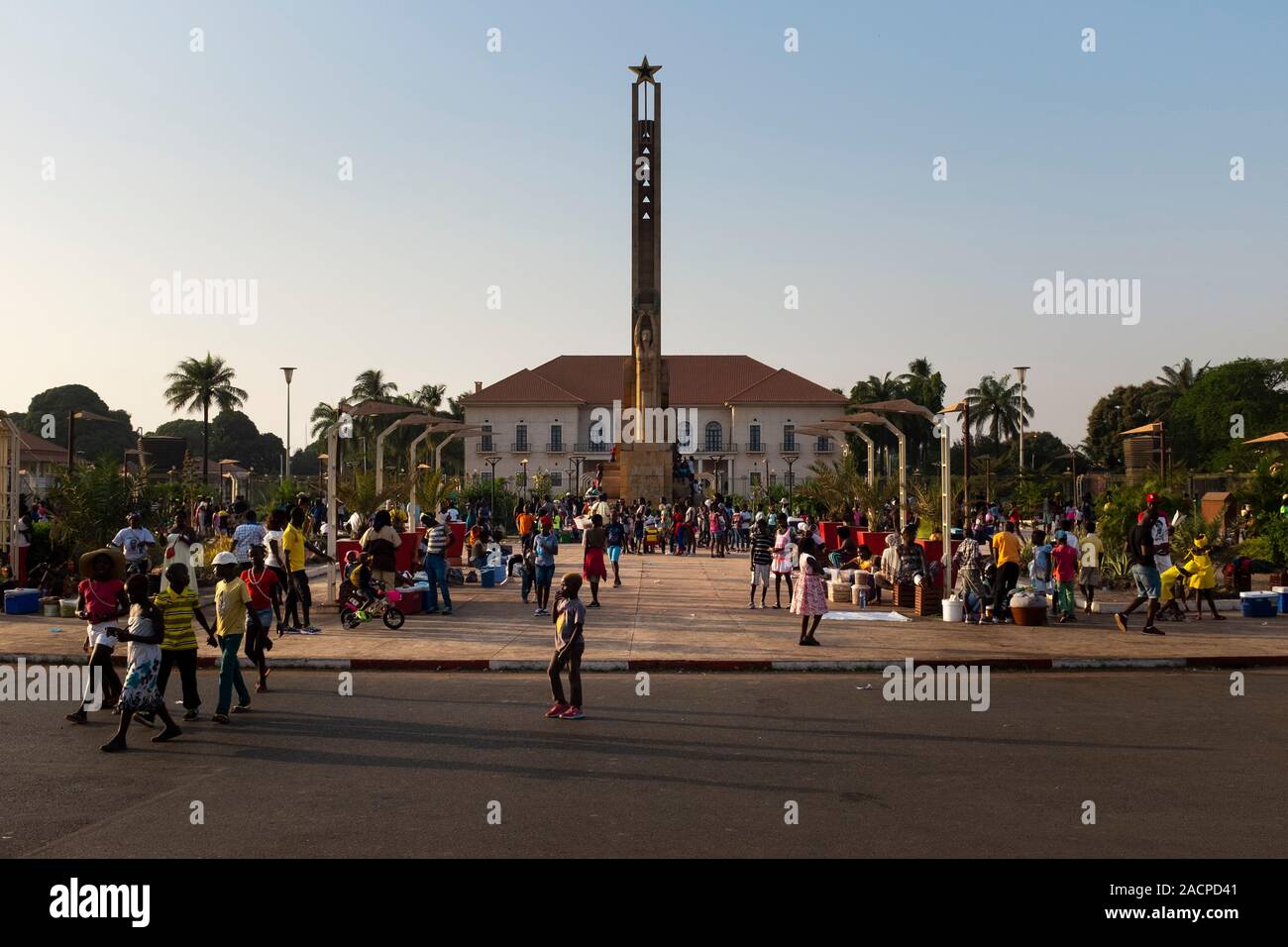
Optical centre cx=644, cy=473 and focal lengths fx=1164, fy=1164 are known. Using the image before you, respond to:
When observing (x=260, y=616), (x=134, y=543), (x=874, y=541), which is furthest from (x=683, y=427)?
(x=260, y=616)

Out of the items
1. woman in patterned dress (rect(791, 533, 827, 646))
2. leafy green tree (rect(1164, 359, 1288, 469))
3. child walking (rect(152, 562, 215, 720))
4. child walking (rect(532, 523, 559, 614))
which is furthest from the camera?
leafy green tree (rect(1164, 359, 1288, 469))

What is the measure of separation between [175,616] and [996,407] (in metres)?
88.6

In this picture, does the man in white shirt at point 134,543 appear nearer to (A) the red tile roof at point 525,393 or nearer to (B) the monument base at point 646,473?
(B) the monument base at point 646,473

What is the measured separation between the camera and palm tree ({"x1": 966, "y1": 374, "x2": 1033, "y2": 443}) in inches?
3615

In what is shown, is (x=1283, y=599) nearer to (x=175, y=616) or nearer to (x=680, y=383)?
(x=175, y=616)

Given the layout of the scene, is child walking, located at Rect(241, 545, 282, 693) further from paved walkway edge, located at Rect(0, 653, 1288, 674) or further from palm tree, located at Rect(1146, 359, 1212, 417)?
palm tree, located at Rect(1146, 359, 1212, 417)

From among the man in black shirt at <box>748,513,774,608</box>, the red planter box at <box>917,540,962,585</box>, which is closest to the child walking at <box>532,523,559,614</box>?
the man in black shirt at <box>748,513,774,608</box>

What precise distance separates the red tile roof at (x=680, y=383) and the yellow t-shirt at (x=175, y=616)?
81420mm

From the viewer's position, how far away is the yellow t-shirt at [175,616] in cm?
985

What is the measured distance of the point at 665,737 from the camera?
370 inches

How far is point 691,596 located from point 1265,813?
1520 cm

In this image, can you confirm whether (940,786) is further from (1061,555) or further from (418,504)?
(418,504)

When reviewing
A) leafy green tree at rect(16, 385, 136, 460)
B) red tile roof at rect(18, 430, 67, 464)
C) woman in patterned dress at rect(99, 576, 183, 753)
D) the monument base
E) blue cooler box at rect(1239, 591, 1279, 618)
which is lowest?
blue cooler box at rect(1239, 591, 1279, 618)

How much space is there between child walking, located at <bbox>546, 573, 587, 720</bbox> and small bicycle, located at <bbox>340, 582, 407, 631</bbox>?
262 inches
